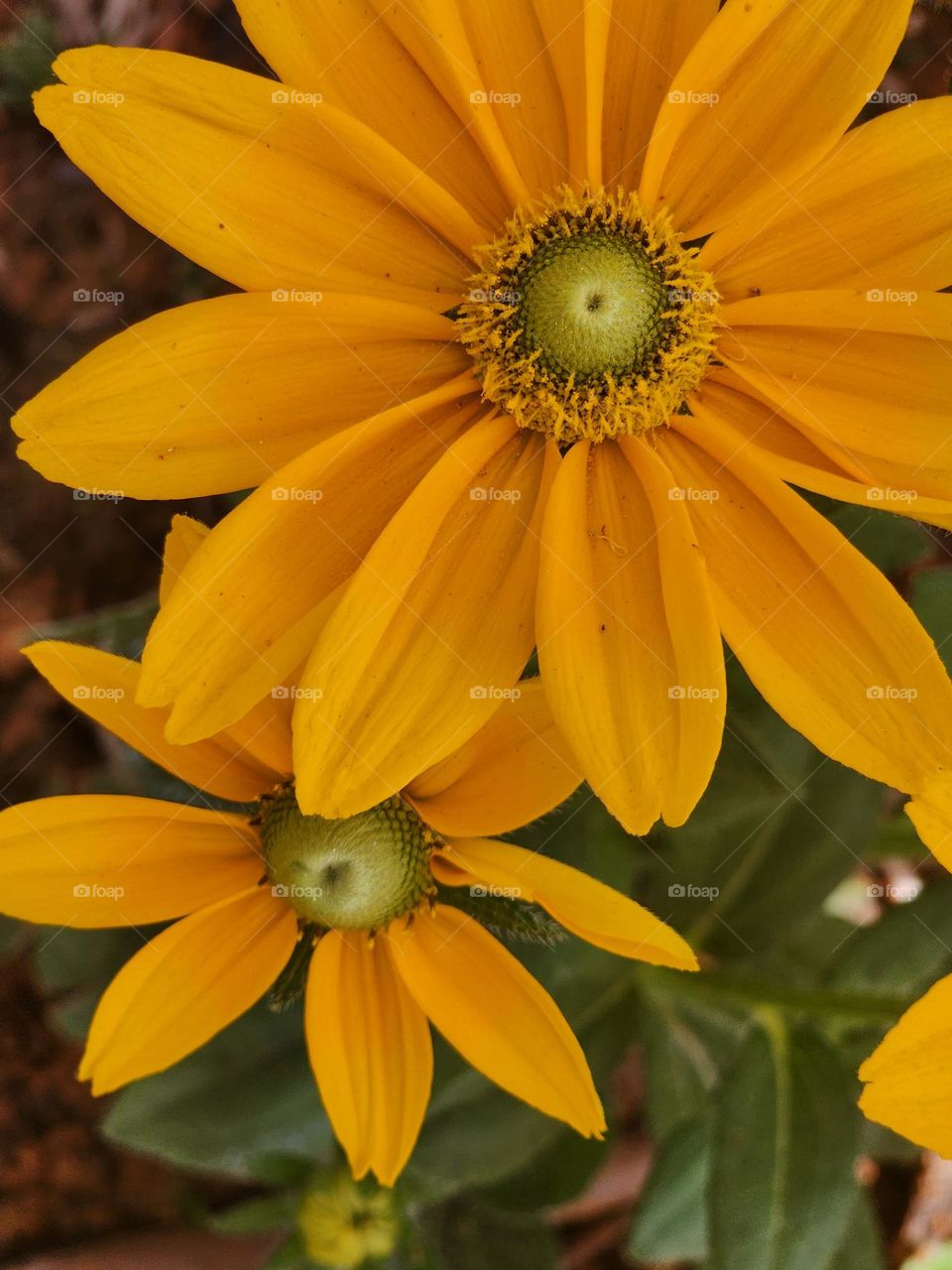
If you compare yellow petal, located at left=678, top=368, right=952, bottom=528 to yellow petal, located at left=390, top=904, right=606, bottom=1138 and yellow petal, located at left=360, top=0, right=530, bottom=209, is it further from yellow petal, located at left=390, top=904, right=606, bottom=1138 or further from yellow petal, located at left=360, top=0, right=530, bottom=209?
yellow petal, located at left=390, top=904, right=606, bottom=1138

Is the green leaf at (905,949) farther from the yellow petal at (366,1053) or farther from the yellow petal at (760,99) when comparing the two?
the yellow petal at (760,99)

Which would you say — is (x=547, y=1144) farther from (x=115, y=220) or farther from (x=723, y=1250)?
(x=115, y=220)

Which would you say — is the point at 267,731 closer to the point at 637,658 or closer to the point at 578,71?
the point at 637,658

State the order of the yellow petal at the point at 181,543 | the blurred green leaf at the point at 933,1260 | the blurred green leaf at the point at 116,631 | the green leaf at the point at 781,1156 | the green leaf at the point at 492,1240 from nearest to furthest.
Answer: the yellow petal at the point at 181,543, the green leaf at the point at 781,1156, the blurred green leaf at the point at 116,631, the green leaf at the point at 492,1240, the blurred green leaf at the point at 933,1260

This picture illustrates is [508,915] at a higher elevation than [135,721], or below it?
below

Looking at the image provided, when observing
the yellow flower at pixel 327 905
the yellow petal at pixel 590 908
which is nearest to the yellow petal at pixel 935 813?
the yellow petal at pixel 590 908

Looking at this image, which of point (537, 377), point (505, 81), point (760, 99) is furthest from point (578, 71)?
point (537, 377)

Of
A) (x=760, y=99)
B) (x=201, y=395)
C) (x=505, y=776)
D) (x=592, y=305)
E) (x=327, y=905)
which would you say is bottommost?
(x=327, y=905)
